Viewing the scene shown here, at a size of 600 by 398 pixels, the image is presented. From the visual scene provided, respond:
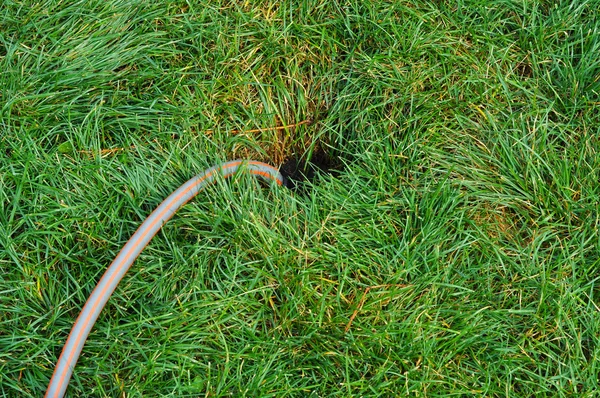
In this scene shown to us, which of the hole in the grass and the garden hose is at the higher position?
the garden hose

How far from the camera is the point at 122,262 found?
272 centimetres

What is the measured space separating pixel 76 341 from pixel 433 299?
122 centimetres

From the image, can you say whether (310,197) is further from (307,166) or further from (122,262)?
(122,262)

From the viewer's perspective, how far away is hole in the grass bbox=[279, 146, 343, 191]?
3.29m

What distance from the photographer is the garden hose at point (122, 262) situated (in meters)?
2.57

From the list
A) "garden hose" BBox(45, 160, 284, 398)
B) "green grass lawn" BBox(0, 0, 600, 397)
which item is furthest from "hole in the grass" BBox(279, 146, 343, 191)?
"garden hose" BBox(45, 160, 284, 398)

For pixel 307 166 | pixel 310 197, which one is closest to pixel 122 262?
pixel 310 197

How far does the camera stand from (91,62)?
3.16 metres

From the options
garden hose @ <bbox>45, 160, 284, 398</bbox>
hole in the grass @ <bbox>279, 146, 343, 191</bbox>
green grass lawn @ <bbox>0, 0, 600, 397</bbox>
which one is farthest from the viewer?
hole in the grass @ <bbox>279, 146, 343, 191</bbox>

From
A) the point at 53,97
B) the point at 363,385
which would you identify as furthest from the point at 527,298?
the point at 53,97

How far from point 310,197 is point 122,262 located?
768mm

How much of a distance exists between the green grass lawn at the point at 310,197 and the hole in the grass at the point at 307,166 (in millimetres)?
41

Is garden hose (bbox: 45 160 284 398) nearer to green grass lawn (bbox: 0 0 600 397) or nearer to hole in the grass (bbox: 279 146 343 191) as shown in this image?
green grass lawn (bbox: 0 0 600 397)

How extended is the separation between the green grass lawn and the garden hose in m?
0.07
